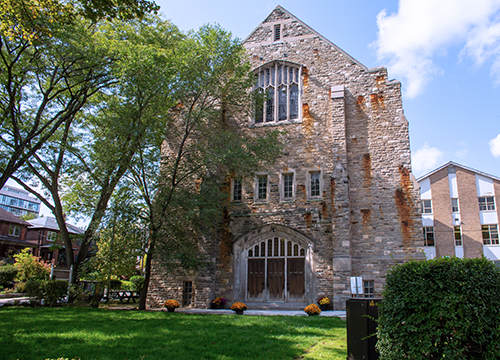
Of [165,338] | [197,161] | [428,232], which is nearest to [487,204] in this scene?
[428,232]

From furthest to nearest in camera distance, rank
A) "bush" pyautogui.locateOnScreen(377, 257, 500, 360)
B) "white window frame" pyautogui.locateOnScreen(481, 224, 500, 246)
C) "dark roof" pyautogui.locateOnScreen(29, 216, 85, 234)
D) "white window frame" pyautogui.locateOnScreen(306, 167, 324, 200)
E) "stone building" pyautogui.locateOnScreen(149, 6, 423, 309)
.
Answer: "dark roof" pyautogui.locateOnScreen(29, 216, 85, 234) → "white window frame" pyautogui.locateOnScreen(481, 224, 500, 246) → "white window frame" pyautogui.locateOnScreen(306, 167, 324, 200) → "stone building" pyautogui.locateOnScreen(149, 6, 423, 309) → "bush" pyautogui.locateOnScreen(377, 257, 500, 360)

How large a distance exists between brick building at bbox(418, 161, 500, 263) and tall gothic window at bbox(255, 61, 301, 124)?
2140 cm

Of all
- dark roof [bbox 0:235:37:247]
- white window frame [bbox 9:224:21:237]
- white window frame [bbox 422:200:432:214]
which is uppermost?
white window frame [bbox 422:200:432:214]

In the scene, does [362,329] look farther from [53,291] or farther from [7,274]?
[7,274]

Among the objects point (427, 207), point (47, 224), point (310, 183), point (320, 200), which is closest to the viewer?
point (320, 200)

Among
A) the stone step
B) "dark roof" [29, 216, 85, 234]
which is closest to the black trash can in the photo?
the stone step

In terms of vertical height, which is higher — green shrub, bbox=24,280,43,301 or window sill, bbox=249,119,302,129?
window sill, bbox=249,119,302,129

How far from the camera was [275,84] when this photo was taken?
1767cm

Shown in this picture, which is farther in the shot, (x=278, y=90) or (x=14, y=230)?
(x=14, y=230)

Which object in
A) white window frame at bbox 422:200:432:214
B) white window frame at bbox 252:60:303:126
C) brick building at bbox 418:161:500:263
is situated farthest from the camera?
white window frame at bbox 422:200:432:214

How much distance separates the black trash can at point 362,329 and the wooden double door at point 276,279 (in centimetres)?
958

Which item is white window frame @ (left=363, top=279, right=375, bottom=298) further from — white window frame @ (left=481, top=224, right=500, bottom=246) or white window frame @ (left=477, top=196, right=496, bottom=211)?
white window frame @ (left=477, top=196, right=496, bottom=211)

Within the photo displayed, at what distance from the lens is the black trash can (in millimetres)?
5355

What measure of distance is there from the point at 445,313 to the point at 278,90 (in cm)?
1498
